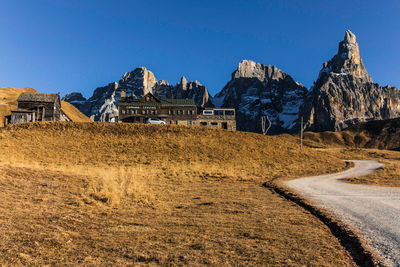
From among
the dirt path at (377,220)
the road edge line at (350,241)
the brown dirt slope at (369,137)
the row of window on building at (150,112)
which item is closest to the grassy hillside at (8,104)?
the row of window on building at (150,112)

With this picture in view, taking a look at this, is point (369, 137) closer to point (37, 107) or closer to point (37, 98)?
point (37, 107)

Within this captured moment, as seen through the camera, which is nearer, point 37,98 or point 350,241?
point 350,241

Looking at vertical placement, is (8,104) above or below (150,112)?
above

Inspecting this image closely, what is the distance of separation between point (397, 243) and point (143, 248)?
6.37 m

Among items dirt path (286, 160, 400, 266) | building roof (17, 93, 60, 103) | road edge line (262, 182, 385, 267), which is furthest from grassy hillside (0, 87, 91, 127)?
dirt path (286, 160, 400, 266)

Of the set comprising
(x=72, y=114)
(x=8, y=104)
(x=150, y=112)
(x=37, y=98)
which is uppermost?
(x=8, y=104)

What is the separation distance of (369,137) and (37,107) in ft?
459

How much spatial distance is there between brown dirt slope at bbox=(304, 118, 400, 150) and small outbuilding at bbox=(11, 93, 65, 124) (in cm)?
10765

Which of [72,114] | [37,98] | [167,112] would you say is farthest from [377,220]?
[72,114]

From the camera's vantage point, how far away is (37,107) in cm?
5741

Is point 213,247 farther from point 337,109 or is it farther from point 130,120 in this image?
point 337,109

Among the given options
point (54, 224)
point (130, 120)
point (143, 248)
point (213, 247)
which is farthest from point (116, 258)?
point (130, 120)

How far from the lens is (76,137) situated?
43312 mm

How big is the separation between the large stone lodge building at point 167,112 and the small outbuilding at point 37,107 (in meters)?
15.0
